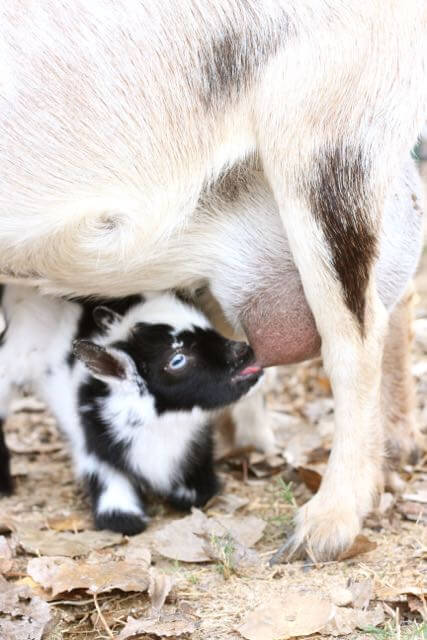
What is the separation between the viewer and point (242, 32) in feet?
12.2

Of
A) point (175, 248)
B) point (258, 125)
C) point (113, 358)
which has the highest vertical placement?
point (258, 125)

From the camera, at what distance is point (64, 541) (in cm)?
406

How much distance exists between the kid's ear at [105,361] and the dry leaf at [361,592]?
1162 millimetres

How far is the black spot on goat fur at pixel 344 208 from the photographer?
12.4 ft

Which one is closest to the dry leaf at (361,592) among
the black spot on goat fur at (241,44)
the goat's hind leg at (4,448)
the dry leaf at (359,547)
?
the dry leaf at (359,547)

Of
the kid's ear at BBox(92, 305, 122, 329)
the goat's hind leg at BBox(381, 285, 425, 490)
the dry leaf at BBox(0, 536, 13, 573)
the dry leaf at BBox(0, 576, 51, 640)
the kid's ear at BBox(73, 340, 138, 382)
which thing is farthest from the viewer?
the goat's hind leg at BBox(381, 285, 425, 490)

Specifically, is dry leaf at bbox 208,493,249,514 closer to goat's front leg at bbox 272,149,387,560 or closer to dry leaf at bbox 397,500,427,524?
goat's front leg at bbox 272,149,387,560

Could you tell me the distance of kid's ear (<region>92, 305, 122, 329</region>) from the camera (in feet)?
14.1

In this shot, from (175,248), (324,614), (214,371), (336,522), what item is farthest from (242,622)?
(175,248)

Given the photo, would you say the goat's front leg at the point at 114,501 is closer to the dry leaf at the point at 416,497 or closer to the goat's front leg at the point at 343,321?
the goat's front leg at the point at 343,321

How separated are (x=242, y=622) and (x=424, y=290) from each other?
14.3 ft

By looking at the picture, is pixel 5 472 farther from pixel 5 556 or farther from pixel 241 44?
pixel 241 44

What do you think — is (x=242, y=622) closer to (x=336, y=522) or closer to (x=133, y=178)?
(x=336, y=522)

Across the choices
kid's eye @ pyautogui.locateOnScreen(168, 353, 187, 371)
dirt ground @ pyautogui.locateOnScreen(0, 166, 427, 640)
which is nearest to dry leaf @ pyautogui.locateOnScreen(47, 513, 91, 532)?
dirt ground @ pyautogui.locateOnScreen(0, 166, 427, 640)
